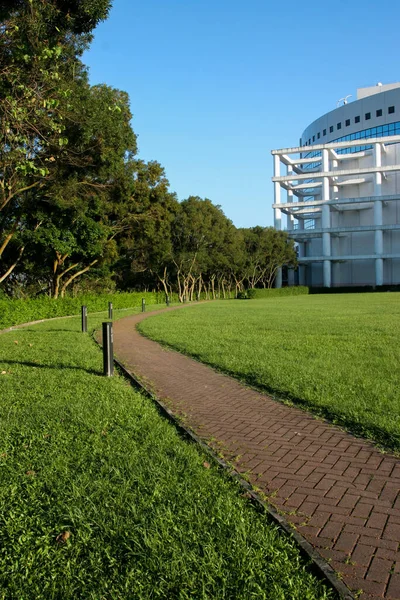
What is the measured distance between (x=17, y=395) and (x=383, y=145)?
7971 cm

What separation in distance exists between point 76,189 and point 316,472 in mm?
17796

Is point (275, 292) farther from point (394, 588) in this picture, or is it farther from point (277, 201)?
point (394, 588)

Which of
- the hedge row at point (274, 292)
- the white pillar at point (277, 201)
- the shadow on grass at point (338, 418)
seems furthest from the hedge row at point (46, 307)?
the white pillar at point (277, 201)

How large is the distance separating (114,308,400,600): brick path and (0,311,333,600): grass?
0.31m

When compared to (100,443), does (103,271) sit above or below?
above

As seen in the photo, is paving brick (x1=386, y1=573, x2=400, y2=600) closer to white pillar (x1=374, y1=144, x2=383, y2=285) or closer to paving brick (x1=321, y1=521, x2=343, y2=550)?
paving brick (x1=321, y1=521, x2=343, y2=550)

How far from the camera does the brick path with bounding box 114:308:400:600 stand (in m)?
3.03

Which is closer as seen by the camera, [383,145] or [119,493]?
[119,493]

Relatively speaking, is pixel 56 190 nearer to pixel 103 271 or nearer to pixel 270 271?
pixel 103 271

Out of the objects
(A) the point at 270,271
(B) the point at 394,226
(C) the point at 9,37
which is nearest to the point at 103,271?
(C) the point at 9,37

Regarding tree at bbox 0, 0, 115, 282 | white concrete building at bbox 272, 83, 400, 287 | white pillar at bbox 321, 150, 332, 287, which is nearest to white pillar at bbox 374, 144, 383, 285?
white concrete building at bbox 272, 83, 400, 287

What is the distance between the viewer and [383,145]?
76312mm

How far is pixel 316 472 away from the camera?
14.4 feet

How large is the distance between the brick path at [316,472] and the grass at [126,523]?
311 millimetres
